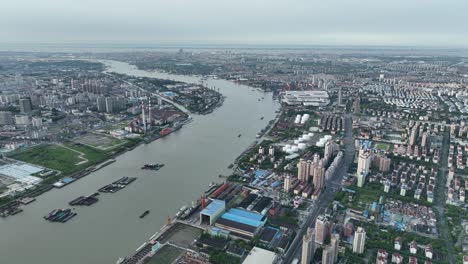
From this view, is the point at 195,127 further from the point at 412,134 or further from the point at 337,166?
the point at 412,134

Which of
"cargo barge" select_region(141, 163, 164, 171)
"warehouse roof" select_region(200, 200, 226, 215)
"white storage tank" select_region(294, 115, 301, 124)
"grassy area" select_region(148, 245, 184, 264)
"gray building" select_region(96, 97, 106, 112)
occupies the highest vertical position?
"gray building" select_region(96, 97, 106, 112)

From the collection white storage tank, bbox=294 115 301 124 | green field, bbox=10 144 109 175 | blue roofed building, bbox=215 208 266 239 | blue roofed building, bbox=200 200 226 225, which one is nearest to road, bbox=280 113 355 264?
blue roofed building, bbox=215 208 266 239

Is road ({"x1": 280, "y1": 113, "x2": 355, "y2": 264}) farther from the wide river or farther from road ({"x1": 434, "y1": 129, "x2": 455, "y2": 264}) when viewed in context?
the wide river

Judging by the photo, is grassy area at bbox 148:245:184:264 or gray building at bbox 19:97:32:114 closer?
grassy area at bbox 148:245:184:264

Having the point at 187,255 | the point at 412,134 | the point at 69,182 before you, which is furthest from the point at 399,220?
the point at 69,182

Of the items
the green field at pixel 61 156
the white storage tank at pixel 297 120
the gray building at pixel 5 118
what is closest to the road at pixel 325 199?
the white storage tank at pixel 297 120

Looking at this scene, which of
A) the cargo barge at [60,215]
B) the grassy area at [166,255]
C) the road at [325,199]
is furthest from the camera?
the cargo barge at [60,215]

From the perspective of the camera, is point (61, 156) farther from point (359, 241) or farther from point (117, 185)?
point (359, 241)

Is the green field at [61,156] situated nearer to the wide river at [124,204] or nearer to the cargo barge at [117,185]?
the wide river at [124,204]
